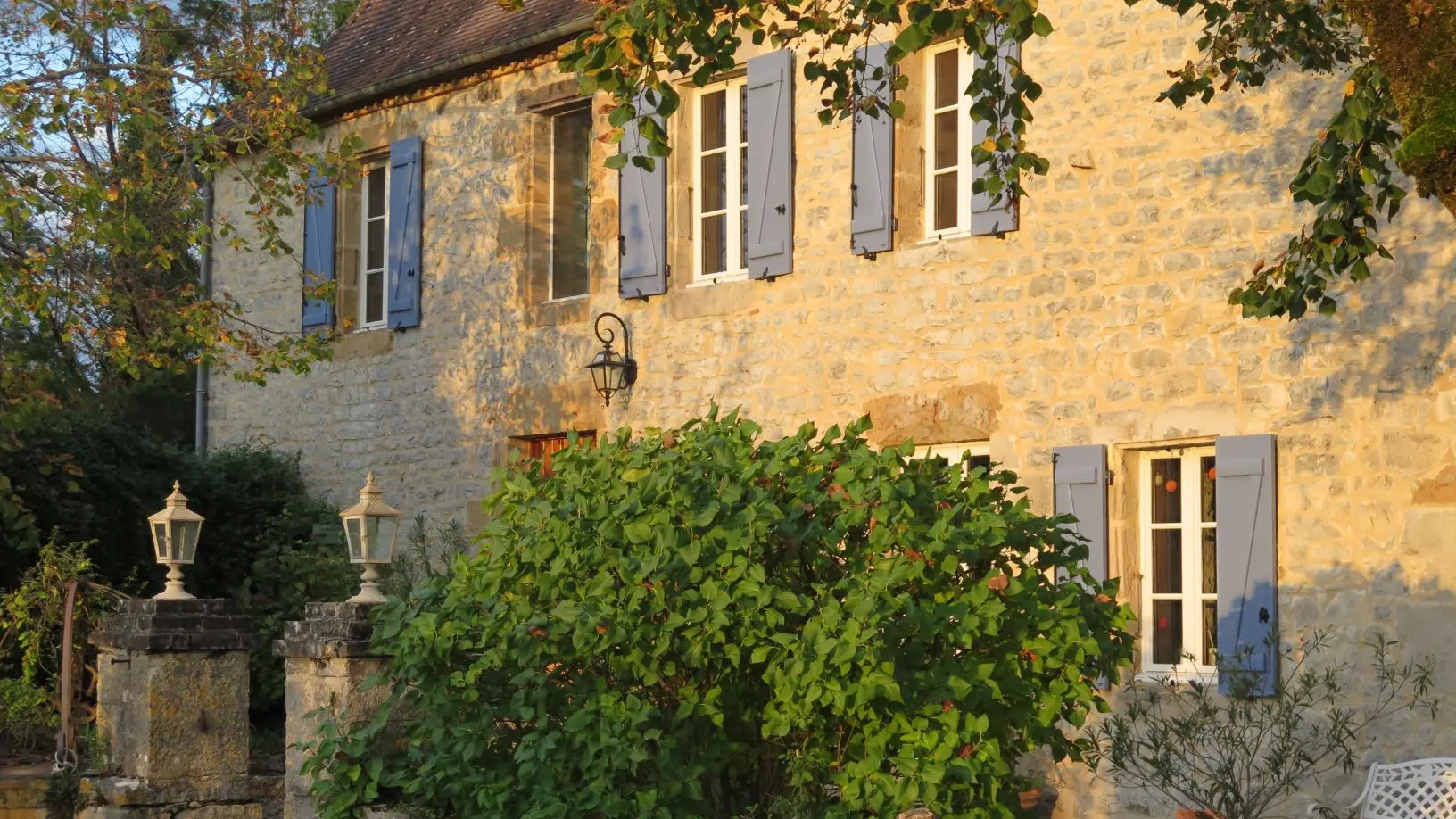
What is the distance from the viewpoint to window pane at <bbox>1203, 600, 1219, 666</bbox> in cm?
886

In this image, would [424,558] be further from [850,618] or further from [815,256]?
[850,618]

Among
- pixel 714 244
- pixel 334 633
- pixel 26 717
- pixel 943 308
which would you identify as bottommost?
pixel 26 717

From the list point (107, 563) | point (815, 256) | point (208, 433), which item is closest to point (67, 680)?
point (107, 563)

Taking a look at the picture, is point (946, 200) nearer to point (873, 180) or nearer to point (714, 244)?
point (873, 180)

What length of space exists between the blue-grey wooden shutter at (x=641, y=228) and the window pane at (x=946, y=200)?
6.59 ft

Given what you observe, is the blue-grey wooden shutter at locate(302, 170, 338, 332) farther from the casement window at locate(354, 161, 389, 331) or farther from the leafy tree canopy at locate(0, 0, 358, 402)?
the leafy tree canopy at locate(0, 0, 358, 402)

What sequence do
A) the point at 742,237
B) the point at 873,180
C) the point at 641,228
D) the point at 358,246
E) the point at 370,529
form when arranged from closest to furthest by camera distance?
1. the point at 370,529
2. the point at 873,180
3. the point at 742,237
4. the point at 641,228
5. the point at 358,246

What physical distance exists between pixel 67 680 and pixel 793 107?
5071 mm

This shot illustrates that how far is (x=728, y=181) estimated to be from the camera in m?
11.4

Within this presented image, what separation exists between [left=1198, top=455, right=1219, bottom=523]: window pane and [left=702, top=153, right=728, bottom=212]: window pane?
371 centimetres

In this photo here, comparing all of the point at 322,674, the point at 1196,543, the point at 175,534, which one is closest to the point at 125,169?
the point at 175,534

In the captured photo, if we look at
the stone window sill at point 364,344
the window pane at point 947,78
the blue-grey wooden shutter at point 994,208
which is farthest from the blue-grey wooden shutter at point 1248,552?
the stone window sill at point 364,344

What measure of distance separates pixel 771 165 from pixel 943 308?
61.5 inches

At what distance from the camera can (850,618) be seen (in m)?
5.32
